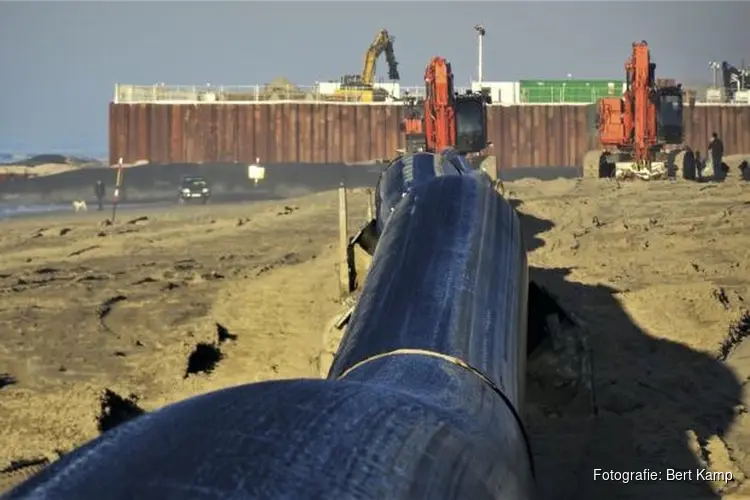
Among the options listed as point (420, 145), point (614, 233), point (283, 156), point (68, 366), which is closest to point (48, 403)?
point (68, 366)

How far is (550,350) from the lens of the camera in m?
5.95

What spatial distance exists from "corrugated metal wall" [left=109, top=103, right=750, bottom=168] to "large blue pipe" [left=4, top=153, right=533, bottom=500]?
3887 centimetres

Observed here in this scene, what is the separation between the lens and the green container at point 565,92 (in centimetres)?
4709

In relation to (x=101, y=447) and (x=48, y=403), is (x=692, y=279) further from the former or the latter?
(x=101, y=447)

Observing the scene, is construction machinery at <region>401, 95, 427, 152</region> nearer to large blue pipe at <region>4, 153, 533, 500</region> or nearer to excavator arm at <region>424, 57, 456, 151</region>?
excavator arm at <region>424, 57, 456, 151</region>

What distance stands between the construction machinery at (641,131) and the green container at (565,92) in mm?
18434

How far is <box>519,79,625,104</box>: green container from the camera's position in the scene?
47.1 metres

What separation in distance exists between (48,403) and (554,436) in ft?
9.80

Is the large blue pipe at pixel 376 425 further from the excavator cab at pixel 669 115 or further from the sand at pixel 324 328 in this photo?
the excavator cab at pixel 669 115

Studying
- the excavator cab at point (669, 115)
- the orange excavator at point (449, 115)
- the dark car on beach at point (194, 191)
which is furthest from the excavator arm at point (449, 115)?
the dark car on beach at point (194, 191)

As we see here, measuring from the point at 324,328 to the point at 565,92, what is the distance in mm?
40487

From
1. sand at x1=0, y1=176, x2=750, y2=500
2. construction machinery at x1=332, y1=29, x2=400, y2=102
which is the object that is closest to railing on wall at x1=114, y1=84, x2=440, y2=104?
construction machinery at x1=332, y1=29, x2=400, y2=102

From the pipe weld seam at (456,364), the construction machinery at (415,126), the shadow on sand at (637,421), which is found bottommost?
the shadow on sand at (637,421)

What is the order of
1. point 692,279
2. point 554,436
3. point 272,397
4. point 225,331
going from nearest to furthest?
point 272,397
point 554,436
point 225,331
point 692,279
